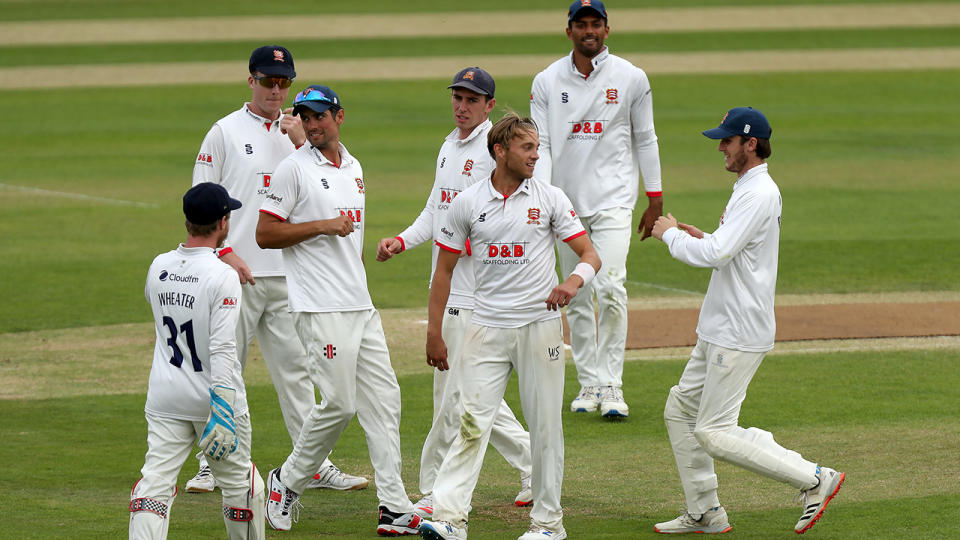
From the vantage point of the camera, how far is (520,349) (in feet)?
24.7

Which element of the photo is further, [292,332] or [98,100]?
[98,100]

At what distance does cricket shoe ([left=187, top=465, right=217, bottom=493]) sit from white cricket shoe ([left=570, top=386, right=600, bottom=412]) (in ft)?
9.97

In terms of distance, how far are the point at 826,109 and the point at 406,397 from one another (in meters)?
21.7

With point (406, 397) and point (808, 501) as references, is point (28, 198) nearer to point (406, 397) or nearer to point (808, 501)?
point (406, 397)

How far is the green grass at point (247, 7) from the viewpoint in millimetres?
46844

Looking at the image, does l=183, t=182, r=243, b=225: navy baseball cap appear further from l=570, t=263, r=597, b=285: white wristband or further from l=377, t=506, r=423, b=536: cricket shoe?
l=377, t=506, r=423, b=536: cricket shoe

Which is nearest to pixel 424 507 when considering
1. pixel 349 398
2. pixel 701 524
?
pixel 349 398

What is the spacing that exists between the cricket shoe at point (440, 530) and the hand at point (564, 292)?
1316 millimetres

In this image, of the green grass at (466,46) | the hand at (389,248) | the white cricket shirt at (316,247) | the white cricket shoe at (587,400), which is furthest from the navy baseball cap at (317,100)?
the green grass at (466,46)

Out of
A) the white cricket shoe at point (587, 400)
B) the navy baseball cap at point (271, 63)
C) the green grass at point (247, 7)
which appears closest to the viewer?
the navy baseball cap at point (271, 63)

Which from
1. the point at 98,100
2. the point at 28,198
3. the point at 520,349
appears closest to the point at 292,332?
the point at 520,349

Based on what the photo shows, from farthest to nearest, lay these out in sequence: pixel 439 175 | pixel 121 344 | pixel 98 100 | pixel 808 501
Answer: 1. pixel 98 100
2. pixel 121 344
3. pixel 439 175
4. pixel 808 501

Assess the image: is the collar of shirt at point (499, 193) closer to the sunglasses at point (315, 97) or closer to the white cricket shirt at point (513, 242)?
the white cricket shirt at point (513, 242)

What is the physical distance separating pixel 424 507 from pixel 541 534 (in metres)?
0.83
